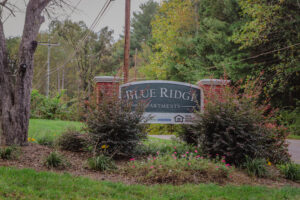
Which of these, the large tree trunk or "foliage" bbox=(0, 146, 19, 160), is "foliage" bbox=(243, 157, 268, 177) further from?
the large tree trunk

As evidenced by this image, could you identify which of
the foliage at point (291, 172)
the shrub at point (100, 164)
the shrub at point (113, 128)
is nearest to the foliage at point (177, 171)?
the shrub at point (100, 164)

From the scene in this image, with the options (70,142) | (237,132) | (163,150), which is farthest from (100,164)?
(237,132)

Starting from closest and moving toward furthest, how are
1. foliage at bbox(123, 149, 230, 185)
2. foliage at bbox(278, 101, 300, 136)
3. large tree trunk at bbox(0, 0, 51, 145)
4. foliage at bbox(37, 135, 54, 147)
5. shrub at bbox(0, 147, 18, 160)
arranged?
foliage at bbox(123, 149, 230, 185)
shrub at bbox(0, 147, 18, 160)
large tree trunk at bbox(0, 0, 51, 145)
foliage at bbox(37, 135, 54, 147)
foliage at bbox(278, 101, 300, 136)

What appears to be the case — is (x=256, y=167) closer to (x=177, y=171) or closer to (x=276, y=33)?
(x=177, y=171)

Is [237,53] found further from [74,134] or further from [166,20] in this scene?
[74,134]

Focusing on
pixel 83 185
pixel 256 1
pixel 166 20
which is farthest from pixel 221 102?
pixel 166 20

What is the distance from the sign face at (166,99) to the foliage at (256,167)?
7.79 ft

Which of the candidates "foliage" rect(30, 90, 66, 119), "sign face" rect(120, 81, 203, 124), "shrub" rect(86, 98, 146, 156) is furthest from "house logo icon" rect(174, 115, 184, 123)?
"foliage" rect(30, 90, 66, 119)

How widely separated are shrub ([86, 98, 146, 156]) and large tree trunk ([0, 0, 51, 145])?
1.47 metres

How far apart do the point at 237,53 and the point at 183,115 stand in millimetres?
11231

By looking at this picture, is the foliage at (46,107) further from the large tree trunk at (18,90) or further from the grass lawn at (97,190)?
the grass lawn at (97,190)

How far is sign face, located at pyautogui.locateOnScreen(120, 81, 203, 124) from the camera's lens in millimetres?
7824

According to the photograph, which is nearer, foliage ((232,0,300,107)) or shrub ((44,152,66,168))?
shrub ((44,152,66,168))

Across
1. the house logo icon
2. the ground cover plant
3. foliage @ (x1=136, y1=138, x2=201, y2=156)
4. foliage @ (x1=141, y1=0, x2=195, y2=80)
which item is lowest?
the ground cover plant
